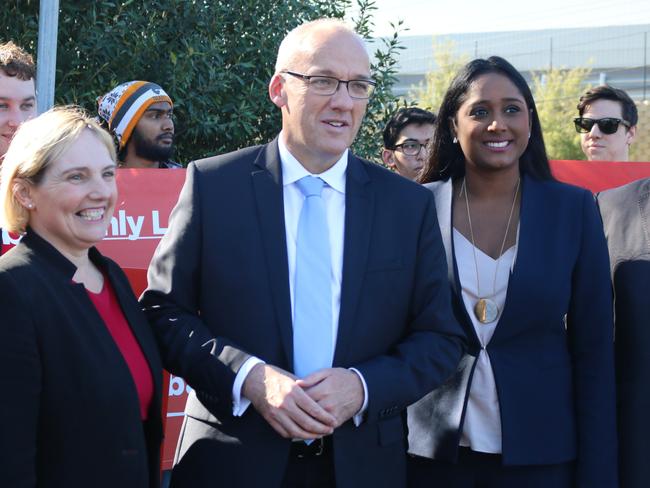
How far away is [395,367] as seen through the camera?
309cm

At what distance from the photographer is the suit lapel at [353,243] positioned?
10.2ft

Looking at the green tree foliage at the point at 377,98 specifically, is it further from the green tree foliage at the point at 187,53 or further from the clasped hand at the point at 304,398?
the clasped hand at the point at 304,398

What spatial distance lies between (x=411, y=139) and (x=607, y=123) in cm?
147

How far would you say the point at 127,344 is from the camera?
3.01 meters

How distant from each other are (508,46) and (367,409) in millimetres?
67508

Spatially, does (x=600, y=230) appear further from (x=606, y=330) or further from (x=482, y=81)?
(x=482, y=81)

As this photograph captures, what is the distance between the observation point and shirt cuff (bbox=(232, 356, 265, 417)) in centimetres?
298

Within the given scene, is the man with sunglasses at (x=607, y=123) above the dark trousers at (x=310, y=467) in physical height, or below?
above

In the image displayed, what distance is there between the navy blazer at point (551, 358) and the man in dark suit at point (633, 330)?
12cm

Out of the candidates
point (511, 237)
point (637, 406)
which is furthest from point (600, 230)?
point (637, 406)

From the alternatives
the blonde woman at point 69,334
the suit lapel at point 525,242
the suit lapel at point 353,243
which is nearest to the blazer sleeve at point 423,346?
the suit lapel at point 353,243

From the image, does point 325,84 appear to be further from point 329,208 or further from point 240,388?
point 240,388

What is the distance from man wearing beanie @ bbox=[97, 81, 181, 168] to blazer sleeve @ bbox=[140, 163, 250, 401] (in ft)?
10.1

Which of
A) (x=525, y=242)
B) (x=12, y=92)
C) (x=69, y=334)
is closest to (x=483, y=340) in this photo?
(x=525, y=242)
